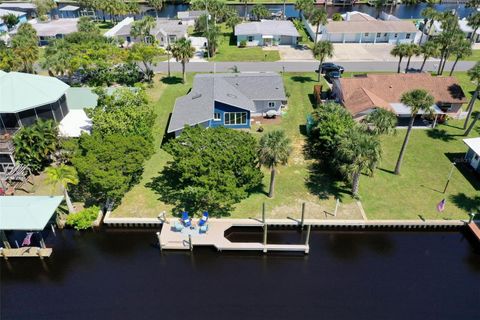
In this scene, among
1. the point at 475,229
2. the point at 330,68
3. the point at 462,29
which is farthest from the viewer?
the point at 462,29

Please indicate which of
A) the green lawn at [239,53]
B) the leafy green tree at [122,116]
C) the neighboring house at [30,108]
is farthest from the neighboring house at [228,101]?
the green lawn at [239,53]

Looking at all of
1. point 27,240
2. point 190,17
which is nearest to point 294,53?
point 190,17

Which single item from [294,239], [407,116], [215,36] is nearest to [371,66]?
[407,116]

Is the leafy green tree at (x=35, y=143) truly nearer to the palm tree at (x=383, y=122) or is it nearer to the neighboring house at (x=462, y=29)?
the palm tree at (x=383, y=122)

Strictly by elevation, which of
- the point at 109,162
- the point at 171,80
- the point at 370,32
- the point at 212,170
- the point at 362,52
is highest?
the point at 370,32

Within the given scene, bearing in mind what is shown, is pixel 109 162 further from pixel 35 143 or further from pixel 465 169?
pixel 465 169

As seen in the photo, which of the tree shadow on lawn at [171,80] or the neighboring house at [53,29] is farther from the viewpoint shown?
the neighboring house at [53,29]
